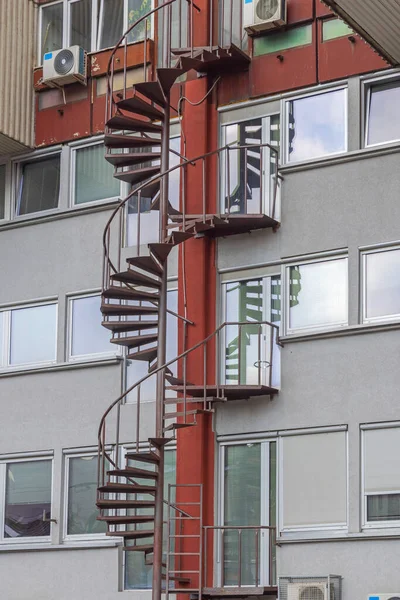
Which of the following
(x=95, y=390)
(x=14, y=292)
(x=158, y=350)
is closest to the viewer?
(x=158, y=350)

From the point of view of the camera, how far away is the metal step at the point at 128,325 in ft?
50.8

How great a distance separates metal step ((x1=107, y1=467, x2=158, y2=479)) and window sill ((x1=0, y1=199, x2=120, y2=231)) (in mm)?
4070

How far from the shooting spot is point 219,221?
50.0 feet

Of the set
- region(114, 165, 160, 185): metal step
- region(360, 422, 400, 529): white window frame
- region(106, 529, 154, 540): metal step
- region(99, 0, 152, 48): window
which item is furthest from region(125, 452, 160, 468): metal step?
region(99, 0, 152, 48): window

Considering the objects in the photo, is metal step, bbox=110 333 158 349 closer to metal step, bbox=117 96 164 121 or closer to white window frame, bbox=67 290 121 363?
white window frame, bbox=67 290 121 363

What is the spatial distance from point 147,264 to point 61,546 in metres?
3.87

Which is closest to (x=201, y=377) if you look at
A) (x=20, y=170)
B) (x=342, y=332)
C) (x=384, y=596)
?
(x=342, y=332)

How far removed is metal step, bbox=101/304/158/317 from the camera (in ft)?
50.5

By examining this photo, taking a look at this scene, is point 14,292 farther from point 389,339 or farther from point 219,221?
point 389,339

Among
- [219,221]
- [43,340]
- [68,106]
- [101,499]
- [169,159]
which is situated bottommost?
[101,499]

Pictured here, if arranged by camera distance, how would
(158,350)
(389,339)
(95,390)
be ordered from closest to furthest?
1. (389,339)
2. (158,350)
3. (95,390)

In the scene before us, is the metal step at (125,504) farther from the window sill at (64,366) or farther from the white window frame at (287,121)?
the white window frame at (287,121)

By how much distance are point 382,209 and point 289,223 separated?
1.25m

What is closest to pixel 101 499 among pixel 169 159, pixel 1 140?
pixel 169 159
